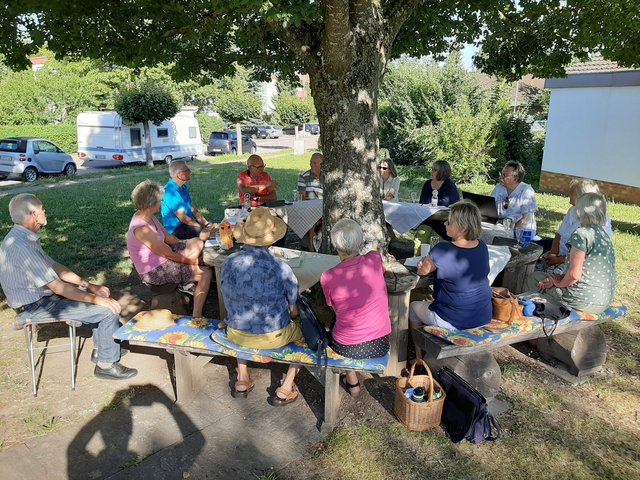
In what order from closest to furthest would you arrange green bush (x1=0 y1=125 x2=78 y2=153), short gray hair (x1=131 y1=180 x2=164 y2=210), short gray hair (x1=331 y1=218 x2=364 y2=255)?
short gray hair (x1=331 y1=218 x2=364 y2=255) < short gray hair (x1=131 y1=180 x2=164 y2=210) < green bush (x1=0 y1=125 x2=78 y2=153)

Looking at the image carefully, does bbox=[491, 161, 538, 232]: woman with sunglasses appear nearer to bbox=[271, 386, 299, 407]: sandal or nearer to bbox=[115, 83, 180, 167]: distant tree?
bbox=[271, 386, 299, 407]: sandal

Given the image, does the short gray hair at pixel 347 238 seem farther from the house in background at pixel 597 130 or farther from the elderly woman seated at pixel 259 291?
the house in background at pixel 597 130

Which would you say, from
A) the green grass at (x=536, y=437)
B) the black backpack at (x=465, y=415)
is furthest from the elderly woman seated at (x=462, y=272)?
the green grass at (x=536, y=437)

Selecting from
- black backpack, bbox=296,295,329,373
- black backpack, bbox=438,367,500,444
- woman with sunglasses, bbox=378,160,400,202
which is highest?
woman with sunglasses, bbox=378,160,400,202

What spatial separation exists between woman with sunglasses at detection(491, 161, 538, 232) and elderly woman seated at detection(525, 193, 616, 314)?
170 centimetres

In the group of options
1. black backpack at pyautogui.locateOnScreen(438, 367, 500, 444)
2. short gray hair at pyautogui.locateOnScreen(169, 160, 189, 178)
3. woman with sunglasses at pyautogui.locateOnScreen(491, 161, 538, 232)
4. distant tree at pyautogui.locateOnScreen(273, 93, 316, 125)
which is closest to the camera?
black backpack at pyautogui.locateOnScreen(438, 367, 500, 444)

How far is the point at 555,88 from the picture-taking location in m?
15.0

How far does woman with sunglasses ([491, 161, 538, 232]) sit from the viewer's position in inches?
225

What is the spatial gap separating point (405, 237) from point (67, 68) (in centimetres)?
3247

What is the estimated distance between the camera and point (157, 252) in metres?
4.45

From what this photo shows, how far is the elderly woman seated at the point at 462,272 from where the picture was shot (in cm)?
356

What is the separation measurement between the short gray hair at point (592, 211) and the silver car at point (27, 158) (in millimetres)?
17382

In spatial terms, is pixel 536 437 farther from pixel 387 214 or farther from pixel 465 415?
pixel 387 214

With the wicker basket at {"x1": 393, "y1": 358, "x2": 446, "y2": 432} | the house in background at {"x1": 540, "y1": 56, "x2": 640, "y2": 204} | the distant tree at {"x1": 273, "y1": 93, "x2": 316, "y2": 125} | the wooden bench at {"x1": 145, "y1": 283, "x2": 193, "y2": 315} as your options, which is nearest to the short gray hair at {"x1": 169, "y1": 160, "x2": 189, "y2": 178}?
the wooden bench at {"x1": 145, "y1": 283, "x2": 193, "y2": 315}
